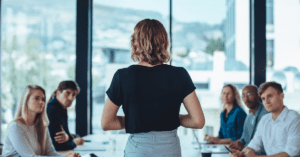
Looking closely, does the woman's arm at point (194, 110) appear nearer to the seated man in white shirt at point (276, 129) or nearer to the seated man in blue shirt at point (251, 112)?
the seated man in white shirt at point (276, 129)

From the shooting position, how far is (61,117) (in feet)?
9.57

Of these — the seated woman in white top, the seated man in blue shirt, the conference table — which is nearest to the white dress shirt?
the seated woman in white top

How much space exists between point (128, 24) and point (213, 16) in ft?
4.40

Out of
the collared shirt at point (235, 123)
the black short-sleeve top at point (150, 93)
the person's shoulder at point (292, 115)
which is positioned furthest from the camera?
the collared shirt at point (235, 123)

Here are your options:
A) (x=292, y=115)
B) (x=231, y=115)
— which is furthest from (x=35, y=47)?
(x=292, y=115)

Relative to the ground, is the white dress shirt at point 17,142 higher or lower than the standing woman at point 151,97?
lower

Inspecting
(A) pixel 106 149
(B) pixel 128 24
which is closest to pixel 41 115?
(A) pixel 106 149

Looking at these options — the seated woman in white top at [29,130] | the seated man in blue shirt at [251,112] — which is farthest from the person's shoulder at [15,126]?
the seated man in blue shirt at [251,112]

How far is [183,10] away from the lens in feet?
13.7

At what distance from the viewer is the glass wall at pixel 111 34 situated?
13.7 ft

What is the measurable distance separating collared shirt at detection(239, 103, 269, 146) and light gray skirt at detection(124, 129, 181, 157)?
194 centimetres

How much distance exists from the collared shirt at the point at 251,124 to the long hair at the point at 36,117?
208 centimetres

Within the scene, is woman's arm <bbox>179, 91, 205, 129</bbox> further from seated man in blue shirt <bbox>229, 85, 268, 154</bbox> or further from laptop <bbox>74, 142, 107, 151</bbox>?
seated man in blue shirt <bbox>229, 85, 268, 154</bbox>

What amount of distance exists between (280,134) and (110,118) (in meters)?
1.65
